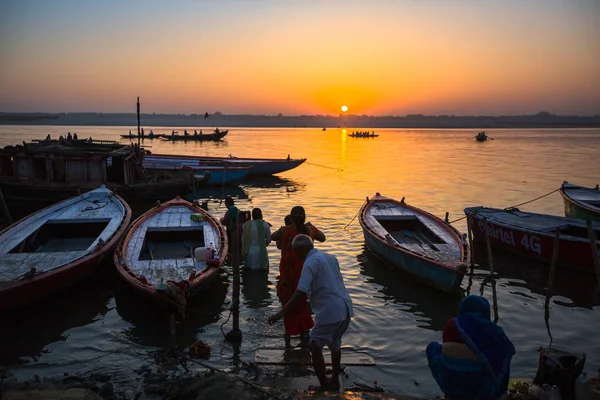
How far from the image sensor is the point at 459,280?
9.59 metres

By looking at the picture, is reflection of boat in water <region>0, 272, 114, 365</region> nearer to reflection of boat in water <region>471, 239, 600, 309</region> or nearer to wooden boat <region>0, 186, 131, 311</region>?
wooden boat <region>0, 186, 131, 311</region>

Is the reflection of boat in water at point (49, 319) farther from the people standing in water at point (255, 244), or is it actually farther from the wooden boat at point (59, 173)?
the wooden boat at point (59, 173)

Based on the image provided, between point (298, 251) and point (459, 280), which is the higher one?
point (298, 251)

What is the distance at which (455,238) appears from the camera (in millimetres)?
12117

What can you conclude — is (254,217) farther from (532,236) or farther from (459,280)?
(532,236)

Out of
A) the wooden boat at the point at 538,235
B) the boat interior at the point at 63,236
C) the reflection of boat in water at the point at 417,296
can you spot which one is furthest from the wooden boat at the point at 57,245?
the wooden boat at the point at 538,235

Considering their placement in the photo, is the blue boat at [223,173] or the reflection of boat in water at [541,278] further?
the blue boat at [223,173]

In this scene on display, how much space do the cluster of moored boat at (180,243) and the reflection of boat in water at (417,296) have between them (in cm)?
30

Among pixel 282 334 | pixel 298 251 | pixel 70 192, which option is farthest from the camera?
pixel 70 192

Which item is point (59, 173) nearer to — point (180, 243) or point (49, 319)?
point (180, 243)

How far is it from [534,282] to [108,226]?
35.5 feet

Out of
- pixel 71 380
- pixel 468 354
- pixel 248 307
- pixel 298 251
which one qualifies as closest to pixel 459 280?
pixel 248 307

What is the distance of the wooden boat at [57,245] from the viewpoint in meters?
8.59

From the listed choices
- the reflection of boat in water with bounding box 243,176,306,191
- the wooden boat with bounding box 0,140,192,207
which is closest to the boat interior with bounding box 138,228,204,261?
the wooden boat with bounding box 0,140,192,207
